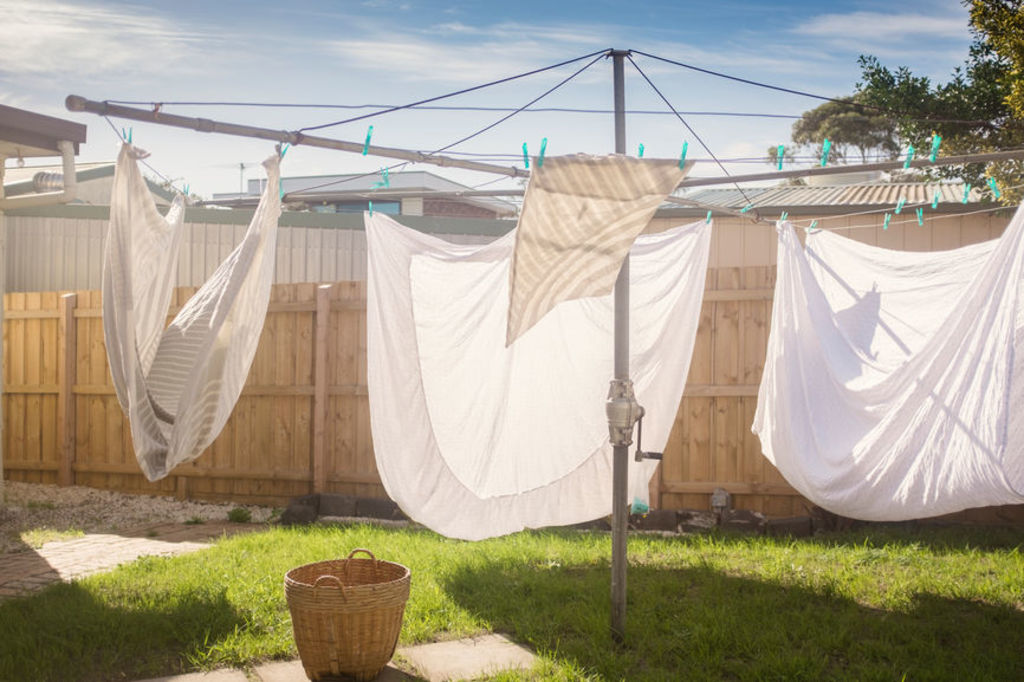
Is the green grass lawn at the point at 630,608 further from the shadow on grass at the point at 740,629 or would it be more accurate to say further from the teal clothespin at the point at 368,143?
the teal clothespin at the point at 368,143

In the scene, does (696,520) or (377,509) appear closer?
(696,520)

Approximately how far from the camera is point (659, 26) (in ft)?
18.4

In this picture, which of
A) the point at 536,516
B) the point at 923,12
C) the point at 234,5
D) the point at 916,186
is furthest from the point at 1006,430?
the point at 916,186

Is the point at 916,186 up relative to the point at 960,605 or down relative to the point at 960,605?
up

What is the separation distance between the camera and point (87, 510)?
6.45 meters

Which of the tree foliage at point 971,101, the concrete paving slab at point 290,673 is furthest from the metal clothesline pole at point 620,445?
the tree foliage at point 971,101

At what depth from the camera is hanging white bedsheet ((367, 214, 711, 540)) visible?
421cm

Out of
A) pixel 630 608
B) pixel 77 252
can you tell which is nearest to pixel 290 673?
pixel 630 608

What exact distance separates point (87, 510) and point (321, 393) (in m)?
2.02

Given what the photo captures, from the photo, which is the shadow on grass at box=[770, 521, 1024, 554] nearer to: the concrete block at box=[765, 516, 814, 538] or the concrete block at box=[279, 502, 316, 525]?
the concrete block at box=[765, 516, 814, 538]

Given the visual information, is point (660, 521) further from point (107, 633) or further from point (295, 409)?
point (107, 633)

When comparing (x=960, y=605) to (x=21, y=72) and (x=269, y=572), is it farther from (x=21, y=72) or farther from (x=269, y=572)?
(x=21, y=72)

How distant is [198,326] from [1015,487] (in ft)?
11.1

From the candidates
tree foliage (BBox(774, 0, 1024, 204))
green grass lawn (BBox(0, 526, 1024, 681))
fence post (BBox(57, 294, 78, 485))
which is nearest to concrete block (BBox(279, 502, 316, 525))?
green grass lawn (BBox(0, 526, 1024, 681))
